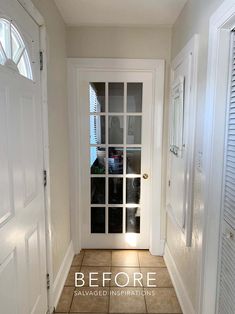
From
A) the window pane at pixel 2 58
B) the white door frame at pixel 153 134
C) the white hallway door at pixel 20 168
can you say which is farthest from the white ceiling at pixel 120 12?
the window pane at pixel 2 58

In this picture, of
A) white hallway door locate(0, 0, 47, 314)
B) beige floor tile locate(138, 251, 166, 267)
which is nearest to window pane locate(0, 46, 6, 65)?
white hallway door locate(0, 0, 47, 314)

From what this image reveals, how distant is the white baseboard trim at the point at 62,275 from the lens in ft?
6.50

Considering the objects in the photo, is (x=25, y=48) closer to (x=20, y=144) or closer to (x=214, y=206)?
(x=20, y=144)

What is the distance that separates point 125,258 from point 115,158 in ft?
3.54

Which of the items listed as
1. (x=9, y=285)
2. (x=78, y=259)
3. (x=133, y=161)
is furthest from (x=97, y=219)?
(x=9, y=285)

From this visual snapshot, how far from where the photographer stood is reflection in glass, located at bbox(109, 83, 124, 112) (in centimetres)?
262

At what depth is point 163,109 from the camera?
258cm

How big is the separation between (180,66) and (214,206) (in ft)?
3.99

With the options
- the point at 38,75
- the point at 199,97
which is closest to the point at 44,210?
the point at 38,75

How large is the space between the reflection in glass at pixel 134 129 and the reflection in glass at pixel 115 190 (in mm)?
456

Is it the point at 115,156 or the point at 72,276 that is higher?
the point at 115,156

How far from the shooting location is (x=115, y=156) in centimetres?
273

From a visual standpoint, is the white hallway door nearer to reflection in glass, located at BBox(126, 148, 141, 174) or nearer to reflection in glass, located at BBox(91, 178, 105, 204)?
reflection in glass, located at BBox(91, 178, 105, 204)

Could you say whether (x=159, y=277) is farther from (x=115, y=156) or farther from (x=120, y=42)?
(x=120, y=42)
